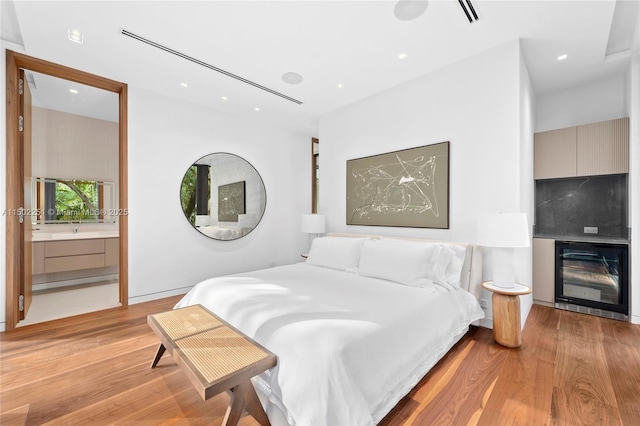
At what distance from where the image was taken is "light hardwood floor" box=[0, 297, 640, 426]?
164 cm

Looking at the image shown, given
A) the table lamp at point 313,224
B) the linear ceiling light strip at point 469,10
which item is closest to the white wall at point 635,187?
the linear ceiling light strip at point 469,10

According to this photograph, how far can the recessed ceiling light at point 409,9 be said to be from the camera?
2197 millimetres

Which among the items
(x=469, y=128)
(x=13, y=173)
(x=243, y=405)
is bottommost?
(x=243, y=405)

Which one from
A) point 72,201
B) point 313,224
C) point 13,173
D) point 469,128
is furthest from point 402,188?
point 72,201

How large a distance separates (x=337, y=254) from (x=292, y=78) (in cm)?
224

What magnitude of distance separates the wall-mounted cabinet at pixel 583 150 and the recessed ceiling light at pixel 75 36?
17.7ft

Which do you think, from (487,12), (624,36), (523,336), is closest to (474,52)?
(487,12)

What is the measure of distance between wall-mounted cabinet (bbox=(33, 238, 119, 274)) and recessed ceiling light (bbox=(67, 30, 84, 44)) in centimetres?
314

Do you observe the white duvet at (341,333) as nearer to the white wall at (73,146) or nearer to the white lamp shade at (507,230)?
the white lamp shade at (507,230)

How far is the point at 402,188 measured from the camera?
11.6 ft

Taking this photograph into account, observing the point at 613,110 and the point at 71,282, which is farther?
the point at 71,282

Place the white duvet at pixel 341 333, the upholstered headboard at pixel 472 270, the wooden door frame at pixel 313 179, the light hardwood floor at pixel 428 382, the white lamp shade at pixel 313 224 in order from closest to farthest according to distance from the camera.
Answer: the white duvet at pixel 341 333
the light hardwood floor at pixel 428 382
the upholstered headboard at pixel 472 270
the white lamp shade at pixel 313 224
the wooden door frame at pixel 313 179

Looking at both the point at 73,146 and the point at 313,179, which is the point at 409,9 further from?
the point at 73,146

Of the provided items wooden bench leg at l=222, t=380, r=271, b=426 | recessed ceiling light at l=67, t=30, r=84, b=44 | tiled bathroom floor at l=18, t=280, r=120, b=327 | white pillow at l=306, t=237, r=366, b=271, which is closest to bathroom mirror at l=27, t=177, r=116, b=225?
tiled bathroom floor at l=18, t=280, r=120, b=327
